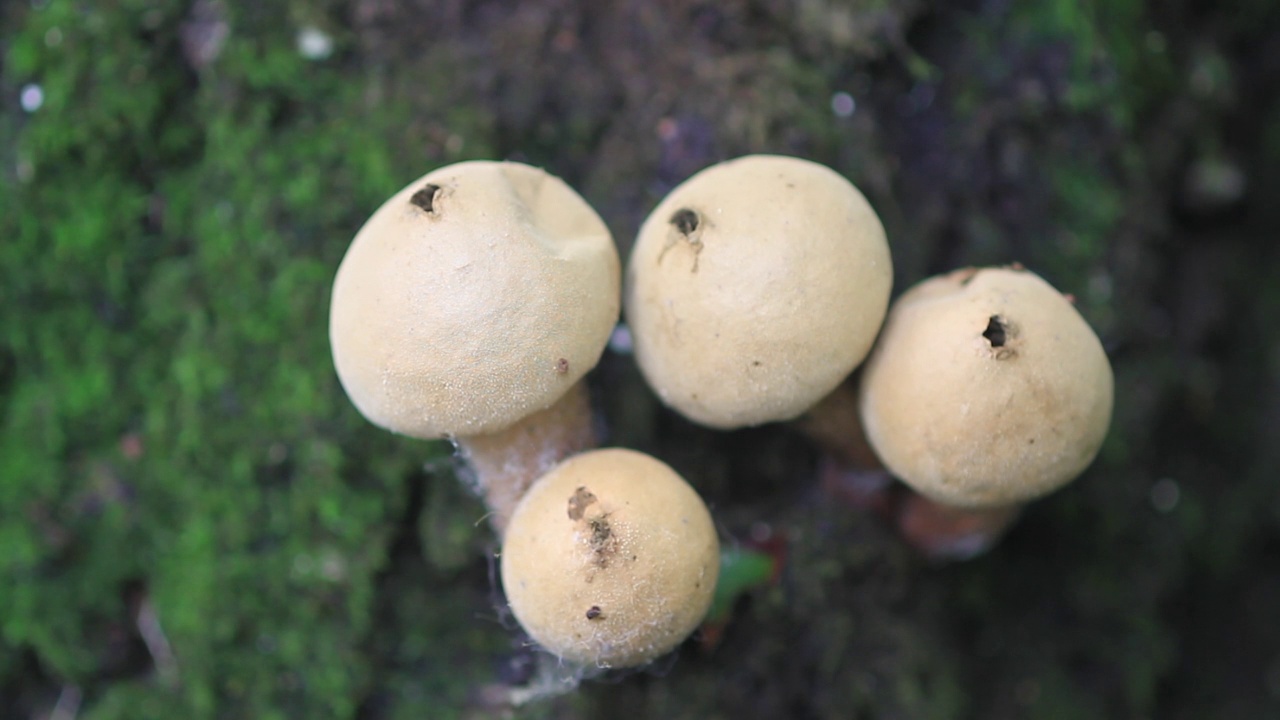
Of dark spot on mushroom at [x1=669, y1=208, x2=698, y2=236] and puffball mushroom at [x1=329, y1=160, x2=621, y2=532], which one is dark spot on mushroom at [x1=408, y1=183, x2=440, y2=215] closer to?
puffball mushroom at [x1=329, y1=160, x2=621, y2=532]

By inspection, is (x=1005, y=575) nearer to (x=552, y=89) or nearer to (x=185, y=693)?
(x=552, y=89)

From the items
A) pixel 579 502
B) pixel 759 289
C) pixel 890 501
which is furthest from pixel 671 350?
pixel 890 501

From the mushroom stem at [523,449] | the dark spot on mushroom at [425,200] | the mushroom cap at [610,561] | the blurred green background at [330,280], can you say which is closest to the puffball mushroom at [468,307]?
the dark spot on mushroom at [425,200]

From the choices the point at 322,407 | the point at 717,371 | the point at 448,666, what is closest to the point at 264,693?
the point at 448,666

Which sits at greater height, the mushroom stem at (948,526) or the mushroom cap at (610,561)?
the mushroom cap at (610,561)

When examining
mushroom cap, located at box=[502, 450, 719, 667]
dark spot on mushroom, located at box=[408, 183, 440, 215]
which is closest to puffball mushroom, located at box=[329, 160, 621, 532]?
dark spot on mushroom, located at box=[408, 183, 440, 215]

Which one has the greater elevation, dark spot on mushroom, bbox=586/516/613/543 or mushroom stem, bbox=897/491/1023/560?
dark spot on mushroom, bbox=586/516/613/543

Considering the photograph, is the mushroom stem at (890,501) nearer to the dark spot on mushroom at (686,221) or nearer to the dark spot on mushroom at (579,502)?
the dark spot on mushroom at (686,221)
